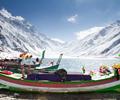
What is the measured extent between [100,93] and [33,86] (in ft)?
23.7

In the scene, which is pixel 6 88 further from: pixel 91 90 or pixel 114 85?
pixel 114 85

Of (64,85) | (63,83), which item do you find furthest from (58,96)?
(63,83)

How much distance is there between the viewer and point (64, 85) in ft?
82.1

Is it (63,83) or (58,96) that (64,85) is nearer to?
(63,83)

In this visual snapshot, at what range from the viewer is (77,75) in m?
26.1

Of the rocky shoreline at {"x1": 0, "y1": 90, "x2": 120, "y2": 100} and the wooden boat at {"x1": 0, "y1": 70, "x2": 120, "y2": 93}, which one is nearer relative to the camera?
the rocky shoreline at {"x1": 0, "y1": 90, "x2": 120, "y2": 100}

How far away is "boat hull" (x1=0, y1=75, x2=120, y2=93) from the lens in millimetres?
25031

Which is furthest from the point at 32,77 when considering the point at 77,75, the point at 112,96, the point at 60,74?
the point at 112,96

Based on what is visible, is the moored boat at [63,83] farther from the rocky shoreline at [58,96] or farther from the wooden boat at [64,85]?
the rocky shoreline at [58,96]

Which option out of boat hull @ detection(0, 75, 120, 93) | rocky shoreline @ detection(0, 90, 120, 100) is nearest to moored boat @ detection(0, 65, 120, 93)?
boat hull @ detection(0, 75, 120, 93)

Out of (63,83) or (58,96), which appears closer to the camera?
(58,96)

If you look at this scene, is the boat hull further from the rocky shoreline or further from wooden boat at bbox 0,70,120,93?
the rocky shoreline

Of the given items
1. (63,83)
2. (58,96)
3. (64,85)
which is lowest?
(58,96)

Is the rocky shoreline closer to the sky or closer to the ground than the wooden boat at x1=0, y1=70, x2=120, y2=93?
closer to the ground
